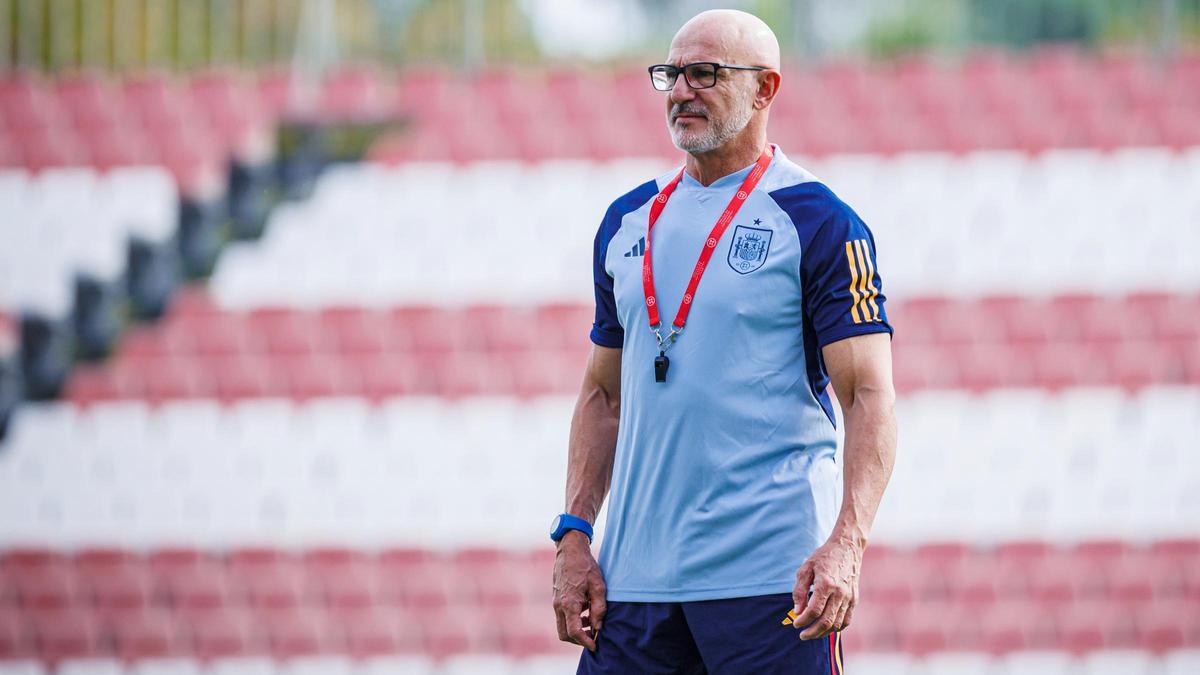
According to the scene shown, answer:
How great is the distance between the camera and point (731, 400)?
2160 mm

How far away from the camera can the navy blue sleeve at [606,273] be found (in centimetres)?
234

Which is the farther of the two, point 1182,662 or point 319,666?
point 319,666

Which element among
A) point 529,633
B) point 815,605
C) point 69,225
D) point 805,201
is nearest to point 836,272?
point 805,201

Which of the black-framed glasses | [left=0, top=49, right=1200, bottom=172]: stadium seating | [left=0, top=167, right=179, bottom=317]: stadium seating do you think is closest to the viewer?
the black-framed glasses

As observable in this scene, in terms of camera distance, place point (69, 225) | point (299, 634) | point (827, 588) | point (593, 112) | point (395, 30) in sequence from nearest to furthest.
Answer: point (827, 588), point (299, 634), point (69, 225), point (593, 112), point (395, 30)

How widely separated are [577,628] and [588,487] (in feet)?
0.78

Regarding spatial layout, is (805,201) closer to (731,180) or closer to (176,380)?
(731,180)

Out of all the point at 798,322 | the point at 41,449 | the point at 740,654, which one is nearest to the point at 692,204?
the point at 798,322

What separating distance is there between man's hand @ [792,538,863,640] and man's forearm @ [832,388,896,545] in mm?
31

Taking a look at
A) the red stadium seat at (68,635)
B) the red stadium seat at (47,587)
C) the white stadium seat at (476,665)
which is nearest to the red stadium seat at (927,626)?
the white stadium seat at (476,665)

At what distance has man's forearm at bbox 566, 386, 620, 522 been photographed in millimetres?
2355

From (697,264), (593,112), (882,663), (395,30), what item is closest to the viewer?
(697,264)

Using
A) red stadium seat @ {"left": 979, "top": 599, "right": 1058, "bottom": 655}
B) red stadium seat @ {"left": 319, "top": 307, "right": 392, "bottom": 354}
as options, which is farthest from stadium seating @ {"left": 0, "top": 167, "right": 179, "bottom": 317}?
red stadium seat @ {"left": 979, "top": 599, "right": 1058, "bottom": 655}

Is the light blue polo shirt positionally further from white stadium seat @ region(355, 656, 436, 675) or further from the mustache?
white stadium seat @ region(355, 656, 436, 675)
